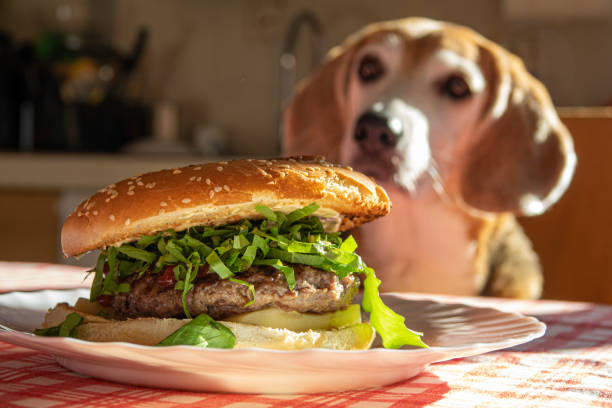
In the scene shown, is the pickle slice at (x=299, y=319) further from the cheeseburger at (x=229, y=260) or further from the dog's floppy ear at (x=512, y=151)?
the dog's floppy ear at (x=512, y=151)

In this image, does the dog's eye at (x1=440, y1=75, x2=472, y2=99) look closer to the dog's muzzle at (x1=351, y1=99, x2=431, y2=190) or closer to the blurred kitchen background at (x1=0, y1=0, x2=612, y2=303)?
the dog's muzzle at (x1=351, y1=99, x2=431, y2=190)

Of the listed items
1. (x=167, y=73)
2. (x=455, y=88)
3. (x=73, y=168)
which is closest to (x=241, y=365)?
(x=455, y=88)

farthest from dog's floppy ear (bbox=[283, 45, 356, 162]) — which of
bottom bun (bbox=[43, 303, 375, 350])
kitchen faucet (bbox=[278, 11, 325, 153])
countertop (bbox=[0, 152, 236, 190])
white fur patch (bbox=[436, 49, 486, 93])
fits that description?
kitchen faucet (bbox=[278, 11, 325, 153])

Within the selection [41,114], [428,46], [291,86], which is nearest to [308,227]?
[428,46]

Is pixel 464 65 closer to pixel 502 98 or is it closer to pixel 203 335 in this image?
pixel 502 98

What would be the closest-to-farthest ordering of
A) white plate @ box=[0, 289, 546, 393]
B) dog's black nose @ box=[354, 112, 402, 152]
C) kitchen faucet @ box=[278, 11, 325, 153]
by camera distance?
white plate @ box=[0, 289, 546, 393], dog's black nose @ box=[354, 112, 402, 152], kitchen faucet @ box=[278, 11, 325, 153]

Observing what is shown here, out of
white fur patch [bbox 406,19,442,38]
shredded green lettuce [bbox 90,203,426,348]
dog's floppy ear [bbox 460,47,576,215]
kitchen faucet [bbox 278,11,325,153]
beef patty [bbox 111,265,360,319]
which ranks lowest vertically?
beef patty [bbox 111,265,360,319]

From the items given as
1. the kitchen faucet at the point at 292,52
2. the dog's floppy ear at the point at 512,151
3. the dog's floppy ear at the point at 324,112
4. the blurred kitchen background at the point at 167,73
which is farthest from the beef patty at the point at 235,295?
the kitchen faucet at the point at 292,52
